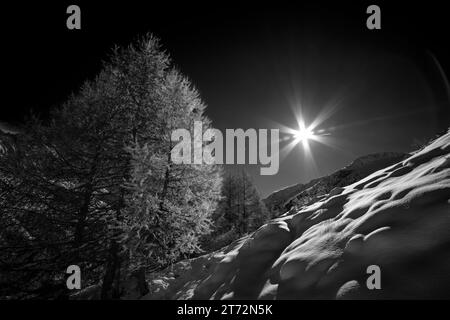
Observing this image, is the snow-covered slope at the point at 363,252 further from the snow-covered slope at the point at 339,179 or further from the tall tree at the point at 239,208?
the tall tree at the point at 239,208

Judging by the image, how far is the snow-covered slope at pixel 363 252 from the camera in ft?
8.14

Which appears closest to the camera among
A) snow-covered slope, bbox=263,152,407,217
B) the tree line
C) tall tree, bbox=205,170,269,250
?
the tree line

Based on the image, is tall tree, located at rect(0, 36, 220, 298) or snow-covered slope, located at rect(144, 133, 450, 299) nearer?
snow-covered slope, located at rect(144, 133, 450, 299)

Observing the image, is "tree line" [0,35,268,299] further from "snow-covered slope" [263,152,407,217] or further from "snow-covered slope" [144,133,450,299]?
"snow-covered slope" [263,152,407,217]

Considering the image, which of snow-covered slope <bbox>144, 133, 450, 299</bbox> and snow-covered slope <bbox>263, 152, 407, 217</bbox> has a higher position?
snow-covered slope <bbox>263, 152, 407, 217</bbox>

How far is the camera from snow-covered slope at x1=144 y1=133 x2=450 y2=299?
248 cm

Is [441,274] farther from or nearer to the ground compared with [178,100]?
nearer to the ground

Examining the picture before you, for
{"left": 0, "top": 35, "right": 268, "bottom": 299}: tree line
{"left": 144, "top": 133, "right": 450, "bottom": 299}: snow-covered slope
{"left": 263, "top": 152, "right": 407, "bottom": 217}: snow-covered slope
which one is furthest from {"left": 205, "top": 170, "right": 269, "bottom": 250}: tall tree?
{"left": 144, "top": 133, "right": 450, "bottom": 299}: snow-covered slope

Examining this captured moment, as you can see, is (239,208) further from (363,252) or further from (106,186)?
(363,252)

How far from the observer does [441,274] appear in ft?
7.60
